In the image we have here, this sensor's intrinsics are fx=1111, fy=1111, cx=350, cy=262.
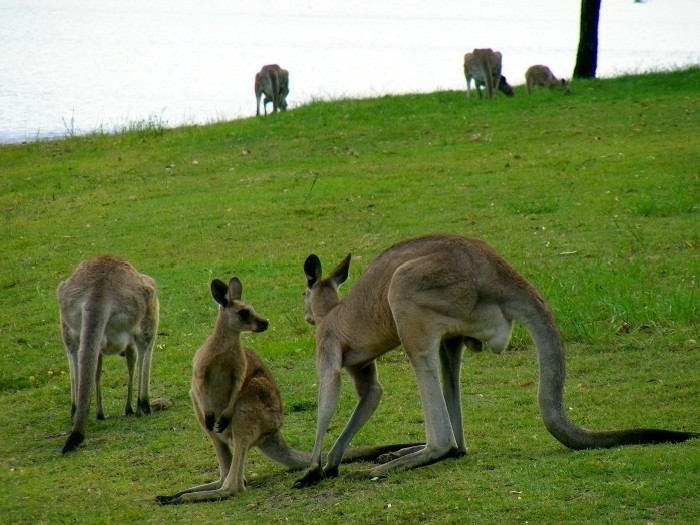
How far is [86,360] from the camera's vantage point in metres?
6.33

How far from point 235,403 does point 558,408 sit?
1.53 meters

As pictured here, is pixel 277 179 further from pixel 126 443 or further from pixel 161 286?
pixel 126 443

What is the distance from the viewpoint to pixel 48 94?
31.6 m

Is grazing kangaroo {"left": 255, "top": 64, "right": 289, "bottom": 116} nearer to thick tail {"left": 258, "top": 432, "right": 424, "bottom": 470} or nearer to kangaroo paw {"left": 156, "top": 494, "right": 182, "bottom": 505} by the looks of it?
thick tail {"left": 258, "top": 432, "right": 424, "bottom": 470}

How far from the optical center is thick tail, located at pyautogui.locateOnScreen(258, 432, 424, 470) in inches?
214

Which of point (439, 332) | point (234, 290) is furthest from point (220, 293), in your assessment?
point (439, 332)

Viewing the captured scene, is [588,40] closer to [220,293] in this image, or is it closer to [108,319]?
[108,319]

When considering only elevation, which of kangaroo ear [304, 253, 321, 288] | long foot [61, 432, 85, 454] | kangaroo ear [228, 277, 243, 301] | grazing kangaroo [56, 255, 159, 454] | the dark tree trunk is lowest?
long foot [61, 432, 85, 454]

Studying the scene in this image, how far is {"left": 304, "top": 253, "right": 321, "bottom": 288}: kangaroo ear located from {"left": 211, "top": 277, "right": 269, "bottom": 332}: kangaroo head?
1.18 ft

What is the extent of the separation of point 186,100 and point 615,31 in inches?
1174

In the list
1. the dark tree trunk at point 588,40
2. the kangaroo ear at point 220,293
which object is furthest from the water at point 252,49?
the kangaroo ear at point 220,293

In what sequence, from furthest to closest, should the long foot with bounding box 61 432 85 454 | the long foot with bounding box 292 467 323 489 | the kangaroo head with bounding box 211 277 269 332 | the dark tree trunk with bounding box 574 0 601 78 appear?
the dark tree trunk with bounding box 574 0 601 78 < the long foot with bounding box 61 432 85 454 < the kangaroo head with bounding box 211 277 269 332 < the long foot with bounding box 292 467 323 489

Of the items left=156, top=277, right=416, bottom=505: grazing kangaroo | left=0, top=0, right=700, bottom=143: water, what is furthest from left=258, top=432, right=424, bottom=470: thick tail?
left=0, top=0, right=700, bottom=143: water

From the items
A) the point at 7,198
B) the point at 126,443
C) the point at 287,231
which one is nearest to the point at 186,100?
the point at 7,198
